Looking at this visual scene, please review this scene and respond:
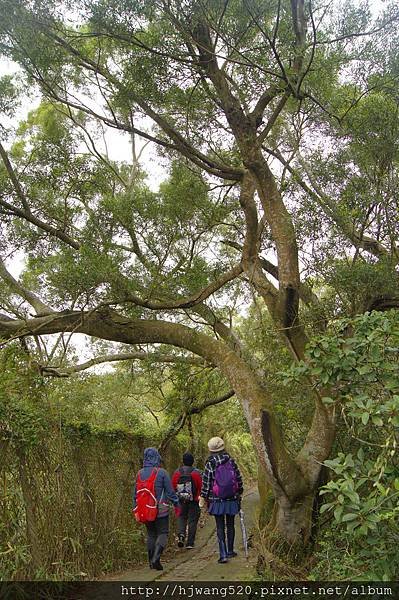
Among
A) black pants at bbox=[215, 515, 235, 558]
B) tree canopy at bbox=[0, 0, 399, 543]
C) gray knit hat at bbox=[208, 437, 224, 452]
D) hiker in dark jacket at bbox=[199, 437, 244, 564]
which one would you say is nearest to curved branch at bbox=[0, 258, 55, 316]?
tree canopy at bbox=[0, 0, 399, 543]

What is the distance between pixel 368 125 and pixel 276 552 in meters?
5.73

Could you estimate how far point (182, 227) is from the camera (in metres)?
8.02

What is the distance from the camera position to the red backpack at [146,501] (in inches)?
247

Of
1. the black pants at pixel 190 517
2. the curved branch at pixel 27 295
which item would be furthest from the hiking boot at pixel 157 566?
the curved branch at pixel 27 295

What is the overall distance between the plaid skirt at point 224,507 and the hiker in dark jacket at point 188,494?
4.36 feet

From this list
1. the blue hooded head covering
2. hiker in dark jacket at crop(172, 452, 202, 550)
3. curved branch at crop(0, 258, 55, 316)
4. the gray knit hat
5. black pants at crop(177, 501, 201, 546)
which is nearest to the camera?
the blue hooded head covering

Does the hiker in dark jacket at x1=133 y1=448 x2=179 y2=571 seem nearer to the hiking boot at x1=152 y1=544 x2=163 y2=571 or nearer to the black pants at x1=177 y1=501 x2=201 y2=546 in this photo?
the hiking boot at x1=152 y1=544 x2=163 y2=571

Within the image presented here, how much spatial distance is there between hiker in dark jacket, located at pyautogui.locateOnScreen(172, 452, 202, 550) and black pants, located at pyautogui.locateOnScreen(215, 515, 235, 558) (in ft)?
3.68

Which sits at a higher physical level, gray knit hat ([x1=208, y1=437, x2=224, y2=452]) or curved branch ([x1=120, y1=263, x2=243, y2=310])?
curved branch ([x1=120, y1=263, x2=243, y2=310])

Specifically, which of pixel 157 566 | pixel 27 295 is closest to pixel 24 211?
pixel 27 295

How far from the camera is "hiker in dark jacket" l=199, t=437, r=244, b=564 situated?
22.5 ft

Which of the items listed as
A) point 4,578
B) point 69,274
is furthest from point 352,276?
point 4,578

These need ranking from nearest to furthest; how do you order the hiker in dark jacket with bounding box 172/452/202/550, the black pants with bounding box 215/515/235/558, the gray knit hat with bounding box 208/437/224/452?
1. the black pants with bounding box 215/515/235/558
2. the gray knit hat with bounding box 208/437/224/452
3. the hiker in dark jacket with bounding box 172/452/202/550

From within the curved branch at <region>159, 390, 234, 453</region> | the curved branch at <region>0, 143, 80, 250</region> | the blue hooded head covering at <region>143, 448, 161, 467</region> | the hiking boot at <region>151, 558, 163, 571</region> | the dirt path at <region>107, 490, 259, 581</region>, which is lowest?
the dirt path at <region>107, 490, 259, 581</region>
